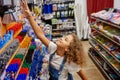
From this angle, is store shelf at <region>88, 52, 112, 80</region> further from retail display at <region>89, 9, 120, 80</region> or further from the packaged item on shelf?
the packaged item on shelf

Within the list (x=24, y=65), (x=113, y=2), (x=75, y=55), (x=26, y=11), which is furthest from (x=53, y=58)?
(x=113, y=2)

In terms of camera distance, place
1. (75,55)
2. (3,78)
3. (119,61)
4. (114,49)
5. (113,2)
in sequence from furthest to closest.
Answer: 1. (113,2)
2. (114,49)
3. (119,61)
4. (75,55)
5. (3,78)

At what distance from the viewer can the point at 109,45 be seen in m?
4.51

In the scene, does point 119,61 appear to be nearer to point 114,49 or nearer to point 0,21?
point 114,49

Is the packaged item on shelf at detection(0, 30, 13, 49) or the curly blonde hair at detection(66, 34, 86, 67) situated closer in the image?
the packaged item on shelf at detection(0, 30, 13, 49)

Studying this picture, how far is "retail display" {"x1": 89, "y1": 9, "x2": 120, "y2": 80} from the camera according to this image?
160 inches

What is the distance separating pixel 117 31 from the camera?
14.2 feet

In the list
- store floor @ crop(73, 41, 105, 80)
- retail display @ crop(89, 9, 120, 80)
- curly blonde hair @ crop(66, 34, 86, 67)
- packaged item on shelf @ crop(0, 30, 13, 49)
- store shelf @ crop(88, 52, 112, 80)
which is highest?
packaged item on shelf @ crop(0, 30, 13, 49)

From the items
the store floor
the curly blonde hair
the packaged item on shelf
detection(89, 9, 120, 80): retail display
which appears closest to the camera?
the packaged item on shelf

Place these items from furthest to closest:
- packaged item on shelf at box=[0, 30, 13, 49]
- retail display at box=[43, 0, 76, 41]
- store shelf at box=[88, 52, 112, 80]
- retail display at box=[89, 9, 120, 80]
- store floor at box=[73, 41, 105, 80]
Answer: retail display at box=[43, 0, 76, 41]
store floor at box=[73, 41, 105, 80]
store shelf at box=[88, 52, 112, 80]
retail display at box=[89, 9, 120, 80]
packaged item on shelf at box=[0, 30, 13, 49]

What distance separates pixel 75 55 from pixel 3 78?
77 cm

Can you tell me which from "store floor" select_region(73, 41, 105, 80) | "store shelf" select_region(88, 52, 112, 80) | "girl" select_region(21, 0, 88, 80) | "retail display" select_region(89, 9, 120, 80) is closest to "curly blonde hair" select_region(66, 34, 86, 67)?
"girl" select_region(21, 0, 88, 80)

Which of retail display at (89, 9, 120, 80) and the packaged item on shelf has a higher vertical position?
the packaged item on shelf

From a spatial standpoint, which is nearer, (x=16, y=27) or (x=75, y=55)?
(x=75, y=55)
